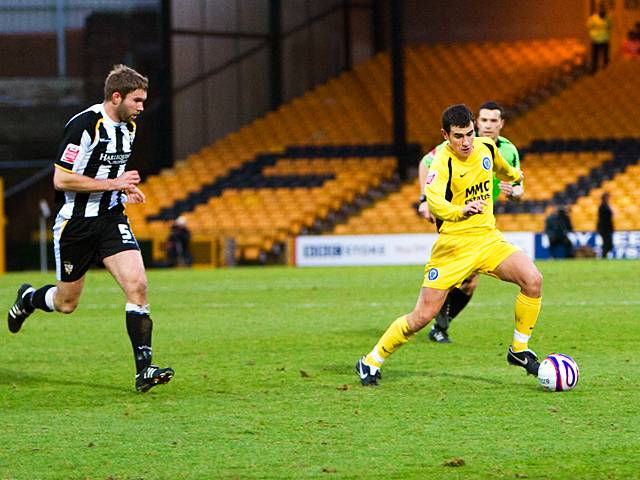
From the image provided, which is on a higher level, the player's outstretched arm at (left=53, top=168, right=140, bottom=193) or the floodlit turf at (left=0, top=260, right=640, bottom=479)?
the player's outstretched arm at (left=53, top=168, right=140, bottom=193)

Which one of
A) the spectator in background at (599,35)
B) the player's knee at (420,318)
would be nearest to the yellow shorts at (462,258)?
the player's knee at (420,318)

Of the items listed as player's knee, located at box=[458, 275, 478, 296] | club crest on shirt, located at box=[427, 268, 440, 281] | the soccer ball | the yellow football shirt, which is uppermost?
the yellow football shirt

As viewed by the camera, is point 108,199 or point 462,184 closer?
point 462,184

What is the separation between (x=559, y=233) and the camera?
28.4 m

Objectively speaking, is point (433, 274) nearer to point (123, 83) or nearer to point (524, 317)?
point (524, 317)

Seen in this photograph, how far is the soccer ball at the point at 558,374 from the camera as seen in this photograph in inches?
318

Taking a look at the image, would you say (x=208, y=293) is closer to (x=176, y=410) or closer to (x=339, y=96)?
(x=176, y=410)

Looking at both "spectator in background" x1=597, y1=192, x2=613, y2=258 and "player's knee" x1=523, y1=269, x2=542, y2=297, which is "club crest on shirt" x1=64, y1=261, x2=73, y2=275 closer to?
"player's knee" x1=523, y1=269, x2=542, y2=297

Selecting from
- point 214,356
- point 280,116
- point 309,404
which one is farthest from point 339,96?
point 309,404

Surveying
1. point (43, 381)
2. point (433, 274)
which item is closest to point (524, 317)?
point (433, 274)

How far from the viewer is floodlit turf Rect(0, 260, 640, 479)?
20.2 ft

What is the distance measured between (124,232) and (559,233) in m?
20.9

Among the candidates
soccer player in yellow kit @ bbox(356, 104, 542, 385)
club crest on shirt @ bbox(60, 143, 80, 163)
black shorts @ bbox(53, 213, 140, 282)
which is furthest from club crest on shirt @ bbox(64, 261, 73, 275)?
soccer player in yellow kit @ bbox(356, 104, 542, 385)

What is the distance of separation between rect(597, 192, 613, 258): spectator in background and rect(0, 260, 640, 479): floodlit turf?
1290 centimetres
